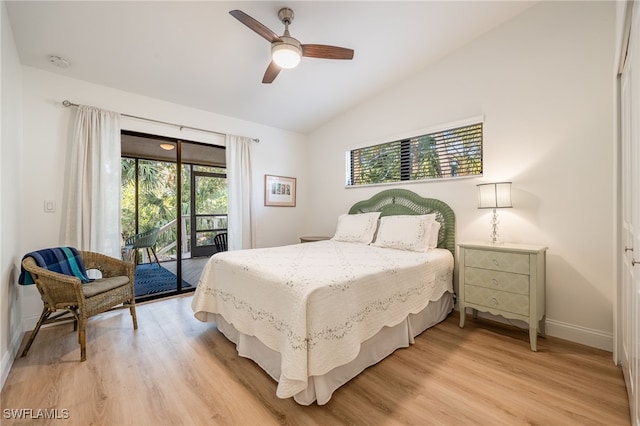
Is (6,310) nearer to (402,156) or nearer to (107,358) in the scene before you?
(107,358)

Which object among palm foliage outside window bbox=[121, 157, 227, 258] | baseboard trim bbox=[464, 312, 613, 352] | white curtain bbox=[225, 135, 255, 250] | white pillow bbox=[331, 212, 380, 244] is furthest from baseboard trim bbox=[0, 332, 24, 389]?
baseboard trim bbox=[464, 312, 613, 352]

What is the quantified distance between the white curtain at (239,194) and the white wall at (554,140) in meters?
2.76

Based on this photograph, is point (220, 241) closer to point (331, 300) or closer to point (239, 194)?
point (239, 194)

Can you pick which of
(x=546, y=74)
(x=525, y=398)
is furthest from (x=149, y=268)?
(x=546, y=74)

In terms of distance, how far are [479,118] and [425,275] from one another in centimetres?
185

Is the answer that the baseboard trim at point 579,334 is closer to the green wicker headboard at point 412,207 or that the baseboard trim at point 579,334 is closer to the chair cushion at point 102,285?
the green wicker headboard at point 412,207

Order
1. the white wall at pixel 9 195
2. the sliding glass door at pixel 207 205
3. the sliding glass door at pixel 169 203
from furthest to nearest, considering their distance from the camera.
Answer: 1. the sliding glass door at pixel 207 205
2. the sliding glass door at pixel 169 203
3. the white wall at pixel 9 195

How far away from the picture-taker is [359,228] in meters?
3.58

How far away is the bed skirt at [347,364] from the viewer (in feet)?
5.26

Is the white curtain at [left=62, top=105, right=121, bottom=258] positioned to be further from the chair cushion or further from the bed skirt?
the bed skirt

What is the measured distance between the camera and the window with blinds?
10.1 feet

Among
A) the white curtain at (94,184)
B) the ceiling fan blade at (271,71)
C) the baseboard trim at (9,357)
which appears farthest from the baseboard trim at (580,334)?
the white curtain at (94,184)

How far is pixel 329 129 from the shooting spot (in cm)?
475

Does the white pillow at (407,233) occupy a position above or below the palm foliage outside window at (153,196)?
below
